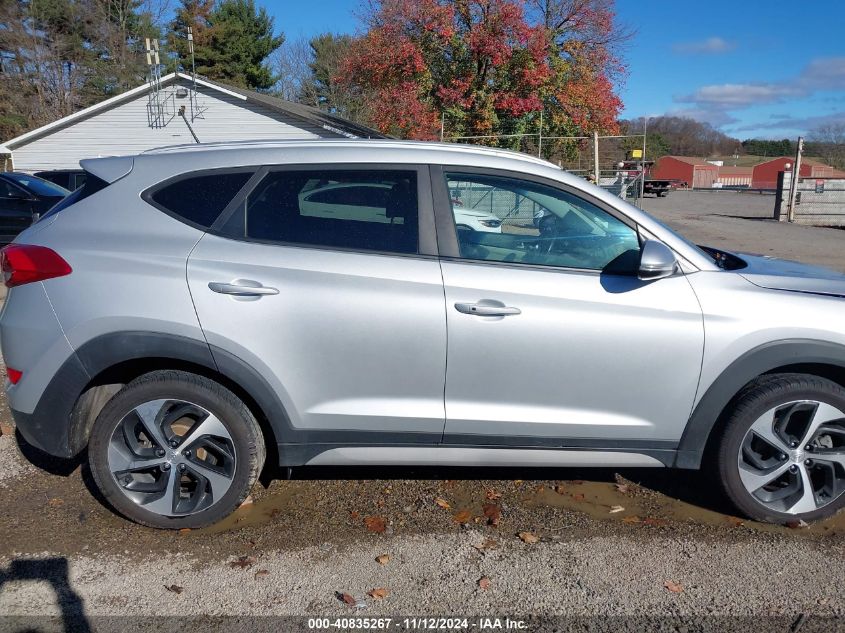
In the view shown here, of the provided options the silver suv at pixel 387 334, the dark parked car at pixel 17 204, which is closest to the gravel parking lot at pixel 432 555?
the silver suv at pixel 387 334

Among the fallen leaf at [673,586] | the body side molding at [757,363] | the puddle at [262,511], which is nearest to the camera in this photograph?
the fallen leaf at [673,586]

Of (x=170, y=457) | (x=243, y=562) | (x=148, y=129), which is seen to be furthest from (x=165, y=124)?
(x=243, y=562)

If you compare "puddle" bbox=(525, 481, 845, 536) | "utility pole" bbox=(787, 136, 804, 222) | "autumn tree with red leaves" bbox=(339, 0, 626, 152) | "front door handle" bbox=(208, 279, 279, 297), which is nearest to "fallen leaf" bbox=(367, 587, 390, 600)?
"puddle" bbox=(525, 481, 845, 536)

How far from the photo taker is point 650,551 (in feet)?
10.6

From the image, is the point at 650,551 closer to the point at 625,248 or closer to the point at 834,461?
the point at 834,461

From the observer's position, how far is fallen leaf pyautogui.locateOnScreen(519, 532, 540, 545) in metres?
3.31

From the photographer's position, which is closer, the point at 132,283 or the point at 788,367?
the point at 132,283

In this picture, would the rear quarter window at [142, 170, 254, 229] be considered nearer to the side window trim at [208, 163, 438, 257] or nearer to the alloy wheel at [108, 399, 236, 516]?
the side window trim at [208, 163, 438, 257]

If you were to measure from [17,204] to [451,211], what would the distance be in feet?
33.6

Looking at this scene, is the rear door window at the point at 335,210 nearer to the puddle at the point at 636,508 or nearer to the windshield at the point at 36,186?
the puddle at the point at 636,508

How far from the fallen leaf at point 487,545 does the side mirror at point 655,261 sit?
4.71 feet

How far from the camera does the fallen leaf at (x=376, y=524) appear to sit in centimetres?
341

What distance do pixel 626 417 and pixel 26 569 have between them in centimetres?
282

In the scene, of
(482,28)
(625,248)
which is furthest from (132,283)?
(482,28)
